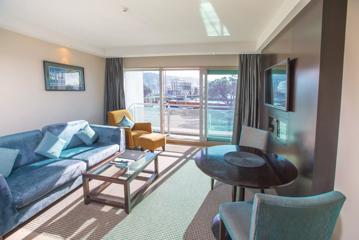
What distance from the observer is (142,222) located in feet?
7.03

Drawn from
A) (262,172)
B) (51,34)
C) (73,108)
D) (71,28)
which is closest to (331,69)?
(262,172)

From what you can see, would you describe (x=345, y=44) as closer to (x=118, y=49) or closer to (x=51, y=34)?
(x=51, y=34)

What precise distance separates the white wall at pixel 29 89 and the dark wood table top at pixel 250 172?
2.99 m

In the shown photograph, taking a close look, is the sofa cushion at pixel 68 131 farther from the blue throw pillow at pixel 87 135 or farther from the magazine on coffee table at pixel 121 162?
the magazine on coffee table at pixel 121 162

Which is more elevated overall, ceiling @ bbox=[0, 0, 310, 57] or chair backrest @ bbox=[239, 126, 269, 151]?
ceiling @ bbox=[0, 0, 310, 57]

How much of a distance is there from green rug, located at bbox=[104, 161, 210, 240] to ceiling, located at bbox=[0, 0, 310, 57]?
7.85 ft

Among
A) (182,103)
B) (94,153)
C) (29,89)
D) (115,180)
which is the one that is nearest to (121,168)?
(115,180)

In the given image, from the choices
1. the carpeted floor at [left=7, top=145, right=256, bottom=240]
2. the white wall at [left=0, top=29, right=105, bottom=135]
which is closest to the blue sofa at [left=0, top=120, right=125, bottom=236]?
the carpeted floor at [left=7, top=145, right=256, bottom=240]

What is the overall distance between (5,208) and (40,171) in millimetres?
586

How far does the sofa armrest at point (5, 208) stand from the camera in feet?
5.89

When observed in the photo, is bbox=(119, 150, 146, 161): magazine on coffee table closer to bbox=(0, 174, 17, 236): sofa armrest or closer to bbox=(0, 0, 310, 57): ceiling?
bbox=(0, 174, 17, 236): sofa armrest

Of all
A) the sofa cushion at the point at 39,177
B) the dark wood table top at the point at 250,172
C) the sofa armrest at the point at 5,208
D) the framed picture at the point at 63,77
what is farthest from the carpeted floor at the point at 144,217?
the framed picture at the point at 63,77

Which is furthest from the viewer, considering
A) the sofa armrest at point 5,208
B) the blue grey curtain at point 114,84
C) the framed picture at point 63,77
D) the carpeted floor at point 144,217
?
the blue grey curtain at point 114,84

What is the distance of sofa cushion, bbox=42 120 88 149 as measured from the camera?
10.2 feet
